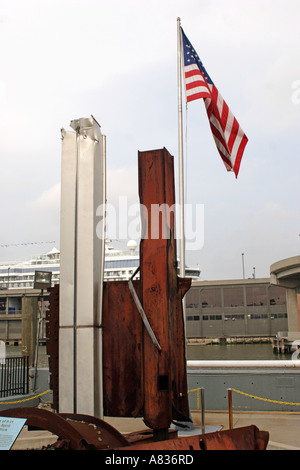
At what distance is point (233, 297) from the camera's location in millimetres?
96500

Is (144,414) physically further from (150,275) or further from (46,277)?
(46,277)

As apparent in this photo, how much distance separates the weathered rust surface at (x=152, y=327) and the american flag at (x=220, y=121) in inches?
271

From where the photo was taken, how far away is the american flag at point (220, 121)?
11312 millimetres

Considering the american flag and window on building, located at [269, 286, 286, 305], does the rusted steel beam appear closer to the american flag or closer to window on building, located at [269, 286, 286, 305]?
the american flag

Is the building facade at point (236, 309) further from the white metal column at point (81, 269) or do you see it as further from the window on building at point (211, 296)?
the white metal column at point (81, 269)

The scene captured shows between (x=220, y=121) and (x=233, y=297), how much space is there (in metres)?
88.0

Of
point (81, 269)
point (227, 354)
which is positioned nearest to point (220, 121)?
point (81, 269)

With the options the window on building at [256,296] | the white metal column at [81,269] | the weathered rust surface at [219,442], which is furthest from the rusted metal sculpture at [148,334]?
the window on building at [256,296]

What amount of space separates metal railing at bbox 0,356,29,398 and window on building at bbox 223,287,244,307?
280 feet

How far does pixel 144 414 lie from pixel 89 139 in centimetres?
286

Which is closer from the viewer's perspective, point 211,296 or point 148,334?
point 148,334

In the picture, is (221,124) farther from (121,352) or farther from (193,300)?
(193,300)

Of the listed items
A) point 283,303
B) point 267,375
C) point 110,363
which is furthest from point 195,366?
point 283,303

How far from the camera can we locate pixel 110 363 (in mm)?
4676
